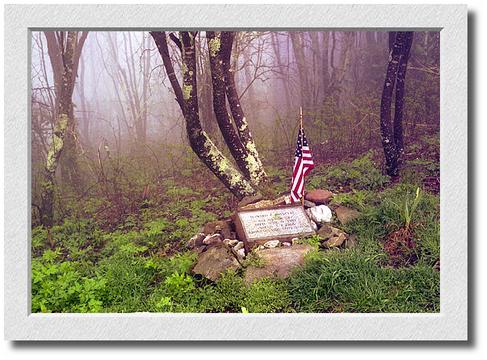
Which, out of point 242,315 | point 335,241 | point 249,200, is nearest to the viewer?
point 242,315

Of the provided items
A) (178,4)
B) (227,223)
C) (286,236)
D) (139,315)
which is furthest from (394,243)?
(178,4)

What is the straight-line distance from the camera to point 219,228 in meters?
6.43

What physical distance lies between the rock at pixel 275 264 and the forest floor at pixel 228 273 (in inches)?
3.1

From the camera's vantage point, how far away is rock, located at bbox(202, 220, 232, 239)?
→ 642cm

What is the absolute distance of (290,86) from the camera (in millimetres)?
6570

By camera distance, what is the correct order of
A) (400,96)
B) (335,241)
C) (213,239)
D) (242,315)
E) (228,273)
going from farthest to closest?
(400,96)
(213,239)
(335,241)
(228,273)
(242,315)

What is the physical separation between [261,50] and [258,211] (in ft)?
5.47

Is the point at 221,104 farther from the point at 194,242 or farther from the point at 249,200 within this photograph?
the point at 194,242

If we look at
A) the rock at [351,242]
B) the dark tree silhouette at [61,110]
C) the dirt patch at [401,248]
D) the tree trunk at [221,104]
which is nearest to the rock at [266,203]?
the tree trunk at [221,104]

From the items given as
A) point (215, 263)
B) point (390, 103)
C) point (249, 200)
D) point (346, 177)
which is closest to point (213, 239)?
point (215, 263)

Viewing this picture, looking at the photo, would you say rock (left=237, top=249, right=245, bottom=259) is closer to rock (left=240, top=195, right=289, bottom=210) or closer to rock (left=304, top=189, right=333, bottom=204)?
rock (left=240, top=195, right=289, bottom=210)

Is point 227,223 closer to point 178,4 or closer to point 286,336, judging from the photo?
point 286,336

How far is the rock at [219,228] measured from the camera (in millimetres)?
6418

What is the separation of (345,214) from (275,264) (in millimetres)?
919
